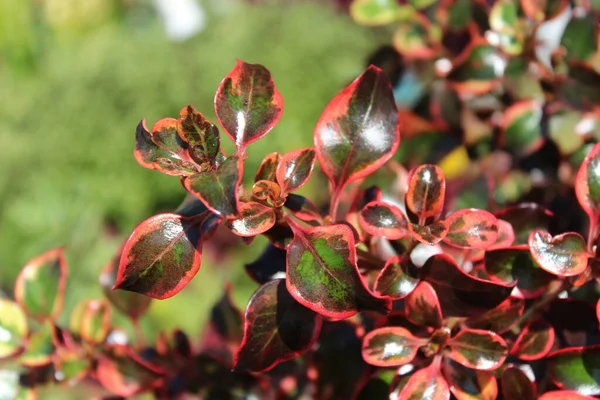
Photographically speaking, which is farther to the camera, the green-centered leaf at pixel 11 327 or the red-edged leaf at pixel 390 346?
the green-centered leaf at pixel 11 327

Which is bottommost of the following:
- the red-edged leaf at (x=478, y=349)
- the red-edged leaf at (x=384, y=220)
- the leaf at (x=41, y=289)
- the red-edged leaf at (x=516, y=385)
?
the red-edged leaf at (x=516, y=385)

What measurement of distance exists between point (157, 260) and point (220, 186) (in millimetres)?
89

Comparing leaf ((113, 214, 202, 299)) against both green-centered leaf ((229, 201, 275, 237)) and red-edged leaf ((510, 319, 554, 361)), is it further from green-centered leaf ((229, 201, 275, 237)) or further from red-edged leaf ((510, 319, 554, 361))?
red-edged leaf ((510, 319, 554, 361))

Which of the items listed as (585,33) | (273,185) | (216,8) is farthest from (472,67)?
(216,8)

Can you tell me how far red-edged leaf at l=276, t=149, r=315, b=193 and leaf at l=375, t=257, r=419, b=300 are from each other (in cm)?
9

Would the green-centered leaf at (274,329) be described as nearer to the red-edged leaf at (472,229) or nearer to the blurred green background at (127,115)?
the red-edged leaf at (472,229)

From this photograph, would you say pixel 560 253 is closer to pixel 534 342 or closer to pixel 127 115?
pixel 534 342

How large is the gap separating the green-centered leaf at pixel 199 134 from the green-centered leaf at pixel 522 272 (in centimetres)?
26

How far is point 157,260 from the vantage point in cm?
44

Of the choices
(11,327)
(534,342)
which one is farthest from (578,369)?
(11,327)

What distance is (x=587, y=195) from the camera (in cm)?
50

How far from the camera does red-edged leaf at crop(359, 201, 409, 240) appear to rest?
0.47 m

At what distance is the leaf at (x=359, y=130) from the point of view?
504mm

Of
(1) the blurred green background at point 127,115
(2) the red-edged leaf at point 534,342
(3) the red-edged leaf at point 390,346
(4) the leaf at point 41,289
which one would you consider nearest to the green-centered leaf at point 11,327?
(4) the leaf at point 41,289
